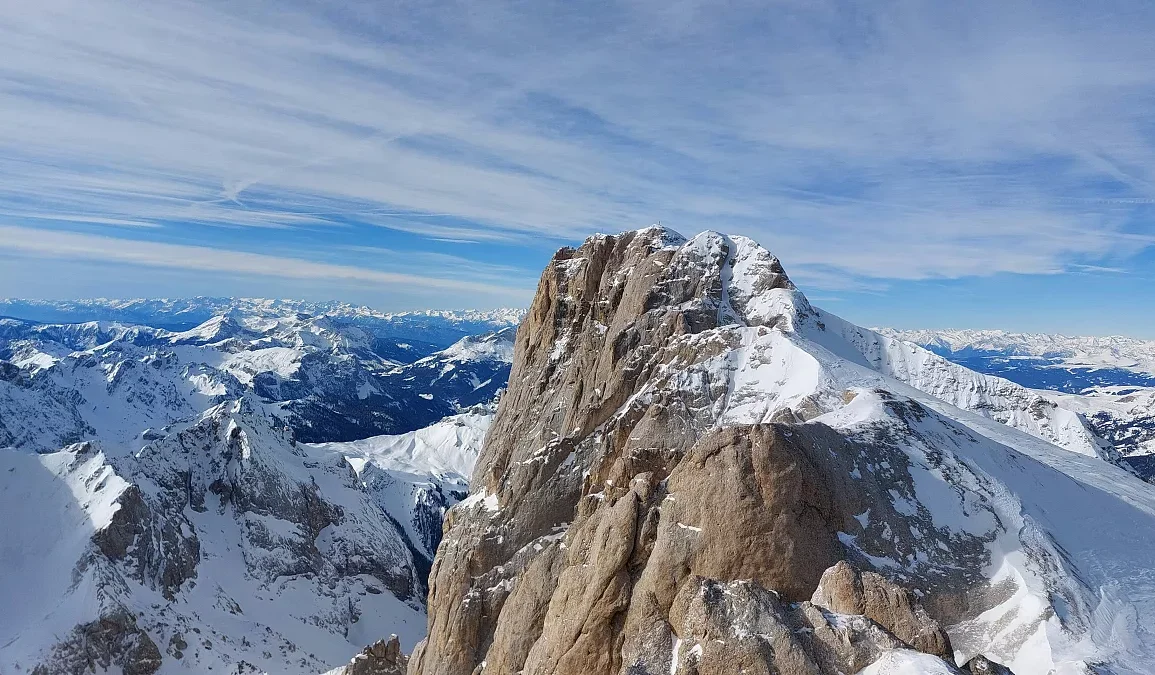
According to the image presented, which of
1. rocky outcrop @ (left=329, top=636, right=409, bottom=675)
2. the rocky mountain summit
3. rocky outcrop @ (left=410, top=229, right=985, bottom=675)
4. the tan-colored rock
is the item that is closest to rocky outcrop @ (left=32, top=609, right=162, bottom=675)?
rocky outcrop @ (left=329, top=636, right=409, bottom=675)

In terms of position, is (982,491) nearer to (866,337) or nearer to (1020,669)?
(1020,669)

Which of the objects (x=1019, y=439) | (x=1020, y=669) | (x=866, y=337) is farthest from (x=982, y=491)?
(x=866, y=337)

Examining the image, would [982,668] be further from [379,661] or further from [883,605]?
[379,661]

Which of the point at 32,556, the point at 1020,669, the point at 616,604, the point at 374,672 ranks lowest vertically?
the point at 32,556

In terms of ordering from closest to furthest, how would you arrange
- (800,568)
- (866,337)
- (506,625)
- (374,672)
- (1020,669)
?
(1020,669), (800,568), (506,625), (374,672), (866,337)

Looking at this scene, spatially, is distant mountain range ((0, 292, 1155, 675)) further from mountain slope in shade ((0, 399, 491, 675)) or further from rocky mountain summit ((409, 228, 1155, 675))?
mountain slope in shade ((0, 399, 491, 675))
